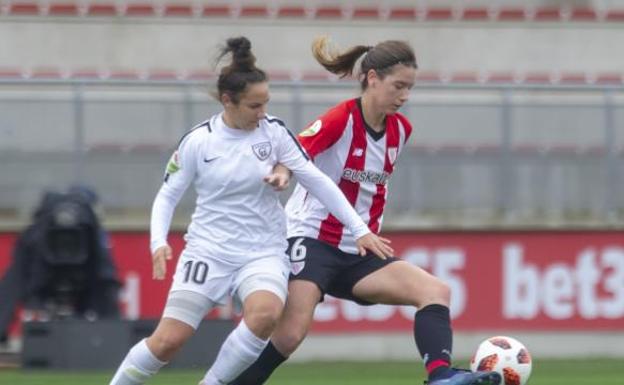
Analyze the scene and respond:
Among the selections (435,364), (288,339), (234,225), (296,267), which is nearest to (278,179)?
(234,225)

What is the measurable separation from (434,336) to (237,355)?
99cm

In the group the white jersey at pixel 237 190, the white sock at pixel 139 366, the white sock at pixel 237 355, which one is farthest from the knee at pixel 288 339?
the white sock at pixel 139 366

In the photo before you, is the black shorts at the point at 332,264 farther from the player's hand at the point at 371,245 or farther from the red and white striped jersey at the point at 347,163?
the player's hand at the point at 371,245

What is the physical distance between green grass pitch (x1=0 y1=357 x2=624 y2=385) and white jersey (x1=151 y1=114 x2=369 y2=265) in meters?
3.14

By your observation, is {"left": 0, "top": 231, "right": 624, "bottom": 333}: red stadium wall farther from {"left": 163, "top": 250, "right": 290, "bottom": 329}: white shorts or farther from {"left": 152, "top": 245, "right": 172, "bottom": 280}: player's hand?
{"left": 152, "top": 245, "right": 172, "bottom": 280}: player's hand

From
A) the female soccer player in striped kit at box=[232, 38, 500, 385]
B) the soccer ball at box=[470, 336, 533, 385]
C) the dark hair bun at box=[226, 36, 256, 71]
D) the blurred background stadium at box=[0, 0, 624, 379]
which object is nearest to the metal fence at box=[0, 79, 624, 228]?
the blurred background stadium at box=[0, 0, 624, 379]

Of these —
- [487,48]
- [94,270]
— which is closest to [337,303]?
[94,270]

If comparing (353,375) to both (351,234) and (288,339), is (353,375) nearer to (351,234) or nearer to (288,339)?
(351,234)

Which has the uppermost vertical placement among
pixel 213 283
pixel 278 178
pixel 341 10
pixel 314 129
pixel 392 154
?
pixel 341 10

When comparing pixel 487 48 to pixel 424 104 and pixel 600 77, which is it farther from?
pixel 424 104

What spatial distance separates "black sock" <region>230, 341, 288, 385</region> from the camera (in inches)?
300

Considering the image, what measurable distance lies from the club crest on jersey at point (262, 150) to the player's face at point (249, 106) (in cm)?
10

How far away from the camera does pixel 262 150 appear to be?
7.44 m

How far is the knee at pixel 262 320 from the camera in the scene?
7.21 metres
